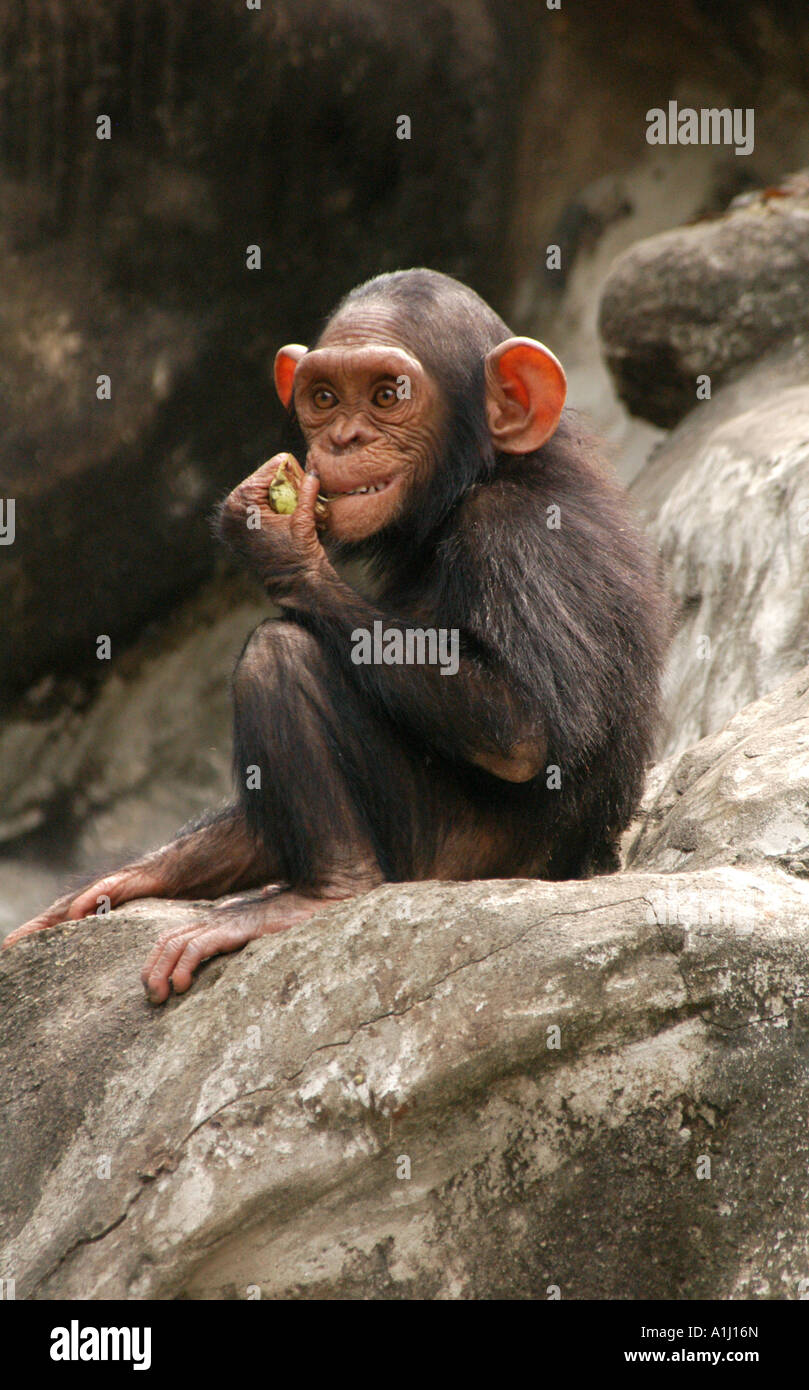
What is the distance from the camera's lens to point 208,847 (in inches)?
189

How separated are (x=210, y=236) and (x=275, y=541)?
533 cm

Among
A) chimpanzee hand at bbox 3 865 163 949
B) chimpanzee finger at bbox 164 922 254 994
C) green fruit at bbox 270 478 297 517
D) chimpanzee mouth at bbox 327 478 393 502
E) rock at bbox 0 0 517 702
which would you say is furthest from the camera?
rock at bbox 0 0 517 702

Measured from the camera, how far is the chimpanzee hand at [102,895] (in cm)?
470

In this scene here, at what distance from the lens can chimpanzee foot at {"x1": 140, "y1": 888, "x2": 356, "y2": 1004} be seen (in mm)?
3799

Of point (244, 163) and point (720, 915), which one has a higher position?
point (244, 163)

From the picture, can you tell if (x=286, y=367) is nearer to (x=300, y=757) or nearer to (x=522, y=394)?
(x=522, y=394)

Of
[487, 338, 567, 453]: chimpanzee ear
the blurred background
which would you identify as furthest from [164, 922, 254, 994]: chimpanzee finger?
the blurred background

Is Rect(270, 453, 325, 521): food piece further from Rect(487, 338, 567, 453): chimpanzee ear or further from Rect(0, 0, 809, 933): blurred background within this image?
Rect(0, 0, 809, 933): blurred background

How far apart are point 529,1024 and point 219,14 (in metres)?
6.85

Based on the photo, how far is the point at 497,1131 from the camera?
3.23 meters

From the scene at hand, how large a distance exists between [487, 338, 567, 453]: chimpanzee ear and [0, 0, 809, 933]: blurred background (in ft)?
14.9

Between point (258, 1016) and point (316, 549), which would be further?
point (316, 549)

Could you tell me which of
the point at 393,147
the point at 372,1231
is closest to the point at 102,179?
the point at 393,147

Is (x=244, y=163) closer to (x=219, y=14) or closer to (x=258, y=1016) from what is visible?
(x=219, y=14)
